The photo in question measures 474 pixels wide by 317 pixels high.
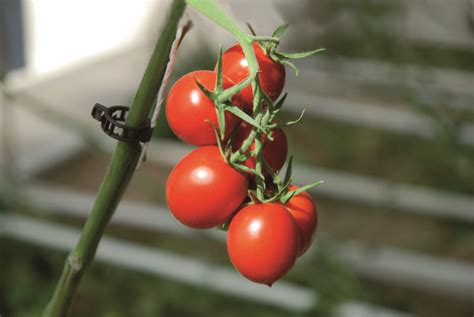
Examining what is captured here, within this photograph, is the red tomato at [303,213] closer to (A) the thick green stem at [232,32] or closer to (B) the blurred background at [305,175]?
(A) the thick green stem at [232,32]

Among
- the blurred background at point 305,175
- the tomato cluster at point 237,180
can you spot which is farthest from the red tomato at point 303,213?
the blurred background at point 305,175

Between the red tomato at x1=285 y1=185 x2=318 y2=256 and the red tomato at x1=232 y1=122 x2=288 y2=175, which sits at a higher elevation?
the red tomato at x1=232 y1=122 x2=288 y2=175

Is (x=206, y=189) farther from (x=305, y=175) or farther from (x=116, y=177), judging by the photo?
(x=305, y=175)

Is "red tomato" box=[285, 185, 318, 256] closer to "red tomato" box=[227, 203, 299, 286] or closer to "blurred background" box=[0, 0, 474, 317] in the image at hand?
"red tomato" box=[227, 203, 299, 286]

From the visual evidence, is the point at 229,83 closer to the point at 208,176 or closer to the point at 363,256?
the point at 208,176

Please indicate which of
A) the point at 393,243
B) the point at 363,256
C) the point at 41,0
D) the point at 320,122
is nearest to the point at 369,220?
the point at 393,243

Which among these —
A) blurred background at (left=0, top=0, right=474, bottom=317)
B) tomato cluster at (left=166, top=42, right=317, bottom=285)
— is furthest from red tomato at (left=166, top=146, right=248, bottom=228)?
blurred background at (left=0, top=0, right=474, bottom=317)

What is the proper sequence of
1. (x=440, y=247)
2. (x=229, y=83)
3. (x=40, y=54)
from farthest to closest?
(x=40, y=54) < (x=440, y=247) < (x=229, y=83)
